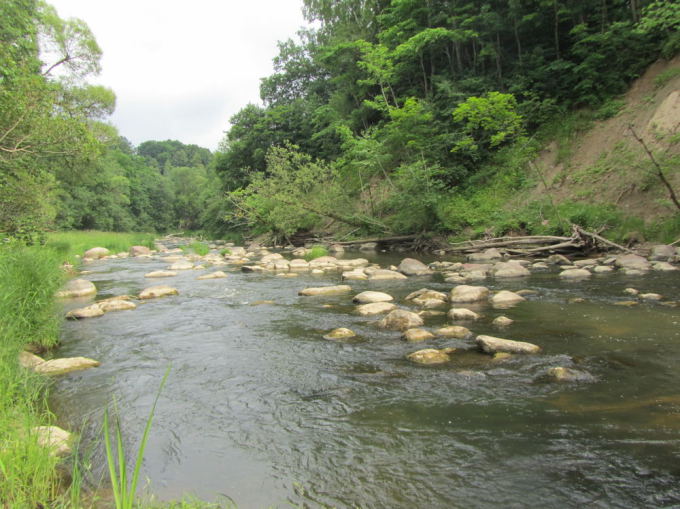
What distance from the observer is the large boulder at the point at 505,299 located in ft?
24.7

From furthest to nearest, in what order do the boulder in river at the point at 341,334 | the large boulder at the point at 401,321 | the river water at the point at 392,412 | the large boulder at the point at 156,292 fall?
the large boulder at the point at 156,292, the large boulder at the point at 401,321, the boulder in river at the point at 341,334, the river water at the point at 392,412

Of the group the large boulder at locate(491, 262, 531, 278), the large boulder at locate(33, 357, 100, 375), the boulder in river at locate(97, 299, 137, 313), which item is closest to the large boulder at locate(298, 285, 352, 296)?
the boulder in river at locate(97, 299, 137, 313)

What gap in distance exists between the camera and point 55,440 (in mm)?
3025

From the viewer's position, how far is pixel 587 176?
1524 centimetres

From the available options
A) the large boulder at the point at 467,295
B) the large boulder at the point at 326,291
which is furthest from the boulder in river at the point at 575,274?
the large boulder at the point at 326,291

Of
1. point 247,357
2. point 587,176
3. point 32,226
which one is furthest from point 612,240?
point 32,226

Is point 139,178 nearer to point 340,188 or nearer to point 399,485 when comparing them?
point 340,188

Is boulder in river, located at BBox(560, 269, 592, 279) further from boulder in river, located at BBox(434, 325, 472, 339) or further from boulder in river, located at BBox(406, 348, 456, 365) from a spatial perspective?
boulder in river, located at BBox(406, 348, 456, 365)

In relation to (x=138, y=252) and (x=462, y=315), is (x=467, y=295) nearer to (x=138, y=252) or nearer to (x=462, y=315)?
(x=462, y=315)

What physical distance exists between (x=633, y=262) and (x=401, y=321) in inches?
299

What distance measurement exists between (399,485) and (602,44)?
20.3 meters

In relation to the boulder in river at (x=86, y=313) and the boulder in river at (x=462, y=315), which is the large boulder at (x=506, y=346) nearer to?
the boulder in river at (x=462, y=315)

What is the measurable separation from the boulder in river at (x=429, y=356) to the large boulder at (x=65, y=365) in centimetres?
410

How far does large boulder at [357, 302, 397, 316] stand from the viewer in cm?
748
